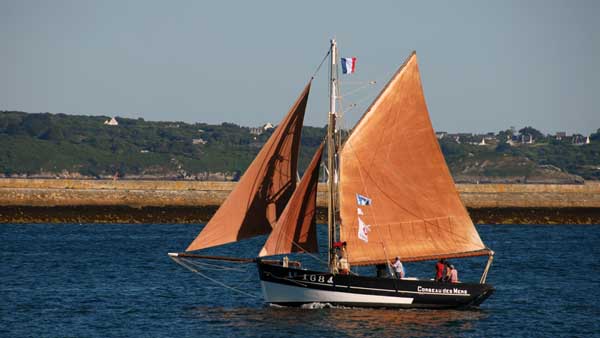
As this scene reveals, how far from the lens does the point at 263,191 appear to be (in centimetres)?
4297

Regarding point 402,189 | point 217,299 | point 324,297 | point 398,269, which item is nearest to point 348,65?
point 402,189

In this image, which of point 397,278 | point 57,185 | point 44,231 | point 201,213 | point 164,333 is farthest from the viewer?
point 57,185

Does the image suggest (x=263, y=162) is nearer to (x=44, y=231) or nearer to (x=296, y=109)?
(x=296, y=109)

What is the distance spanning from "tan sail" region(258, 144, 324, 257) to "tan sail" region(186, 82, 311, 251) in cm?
60

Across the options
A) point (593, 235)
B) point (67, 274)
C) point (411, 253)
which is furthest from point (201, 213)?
point (411, 253)

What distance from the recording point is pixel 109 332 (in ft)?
133

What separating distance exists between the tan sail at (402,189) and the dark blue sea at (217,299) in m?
2.47

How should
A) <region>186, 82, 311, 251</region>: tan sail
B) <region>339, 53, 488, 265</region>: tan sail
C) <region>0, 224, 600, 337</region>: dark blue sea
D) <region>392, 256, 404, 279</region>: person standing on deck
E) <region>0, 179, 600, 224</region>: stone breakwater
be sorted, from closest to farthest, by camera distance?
<region>0, 224, 600, 337</region>: dark blue sea → <region>186, 82, 311, 251</region>: tan sail → <region>392, 256, 404, 279</region>: person standing on deck → <region>339, 53, 488, 265</region>: tan sail → <region>0, 179, 600, 224</region>: stone breakwater

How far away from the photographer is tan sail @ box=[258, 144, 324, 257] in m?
42.4

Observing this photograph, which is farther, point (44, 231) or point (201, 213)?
point (201, 213)

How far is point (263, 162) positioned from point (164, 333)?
7.05 meters

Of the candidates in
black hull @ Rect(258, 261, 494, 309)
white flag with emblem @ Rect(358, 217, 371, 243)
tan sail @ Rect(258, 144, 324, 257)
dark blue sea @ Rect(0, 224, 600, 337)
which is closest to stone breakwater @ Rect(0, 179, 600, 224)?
dark blue sea @ Rect(0, 224, 600, 337)

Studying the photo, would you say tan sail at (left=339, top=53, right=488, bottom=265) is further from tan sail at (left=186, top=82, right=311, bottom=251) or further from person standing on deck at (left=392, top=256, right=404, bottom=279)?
tan sail at (left=186, top=82, right=311, bottom=251)

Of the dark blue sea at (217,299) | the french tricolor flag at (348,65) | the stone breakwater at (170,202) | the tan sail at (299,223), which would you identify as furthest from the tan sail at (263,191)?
the stone breakwater at (170,202)
